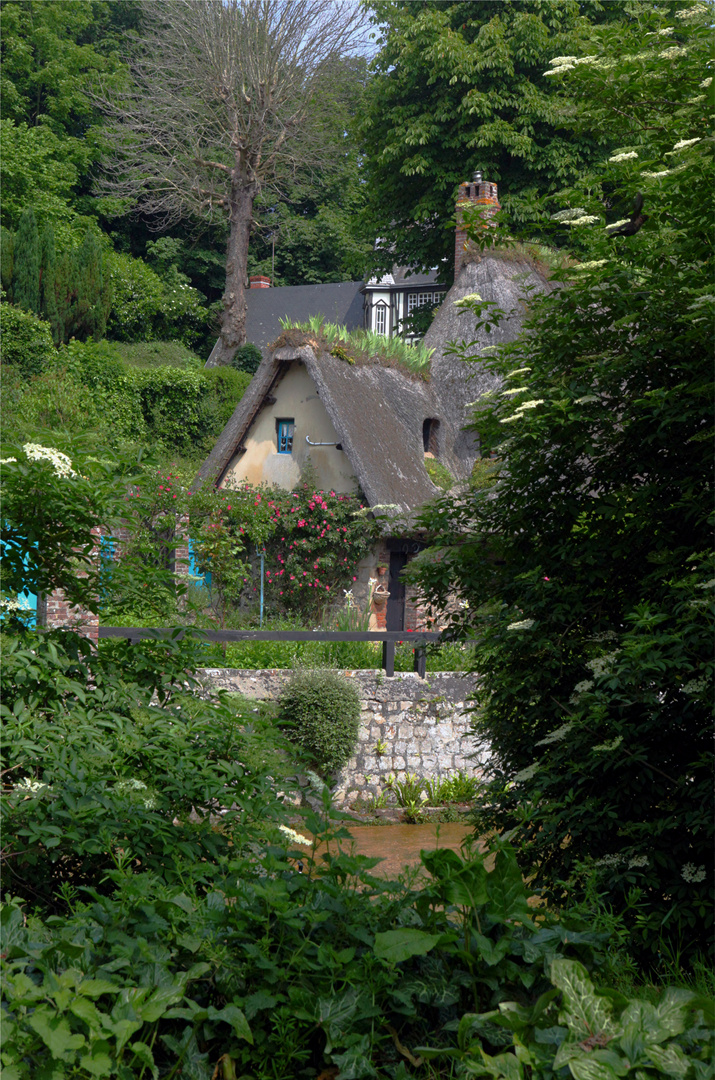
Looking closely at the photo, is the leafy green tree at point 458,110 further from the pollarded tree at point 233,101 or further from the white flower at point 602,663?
the white flower at point 602,663

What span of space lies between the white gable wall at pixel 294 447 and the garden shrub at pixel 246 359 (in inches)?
410

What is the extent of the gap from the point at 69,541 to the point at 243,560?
44.0 ft

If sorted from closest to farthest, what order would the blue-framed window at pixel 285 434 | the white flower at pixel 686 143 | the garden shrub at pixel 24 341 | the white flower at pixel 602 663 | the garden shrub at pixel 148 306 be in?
the white flower at pixel 602 663 → the white flower at pixel 686 143 → the blue-framed window at pixel 285 434 → the garden shrub at pixel 24 341 → the garden shrub at pixel 148 306

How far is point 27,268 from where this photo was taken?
81.9ft

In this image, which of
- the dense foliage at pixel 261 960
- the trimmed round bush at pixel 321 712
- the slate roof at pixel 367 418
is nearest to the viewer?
the dense foliage at pixel 261 960

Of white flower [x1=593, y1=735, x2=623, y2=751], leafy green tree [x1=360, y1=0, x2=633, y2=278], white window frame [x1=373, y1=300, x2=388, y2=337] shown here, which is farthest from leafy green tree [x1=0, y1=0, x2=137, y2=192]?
white flower [x1=593, y1=735, x2=623, y2=751]

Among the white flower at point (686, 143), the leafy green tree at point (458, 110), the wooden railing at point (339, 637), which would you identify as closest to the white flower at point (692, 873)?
the white flower at point (686, 143)

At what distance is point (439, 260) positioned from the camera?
2212 centimetres

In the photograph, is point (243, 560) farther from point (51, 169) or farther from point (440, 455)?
point (51, 169)

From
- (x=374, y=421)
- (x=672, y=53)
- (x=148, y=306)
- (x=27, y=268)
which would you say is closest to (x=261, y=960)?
(x=672, y=53)

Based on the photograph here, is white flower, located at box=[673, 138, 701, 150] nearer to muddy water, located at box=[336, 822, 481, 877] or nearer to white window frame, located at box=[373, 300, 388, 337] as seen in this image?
muddy water, located at box=[336, 822, 481, 877]

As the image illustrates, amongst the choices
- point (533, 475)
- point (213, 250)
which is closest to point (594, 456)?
point (533, 475)

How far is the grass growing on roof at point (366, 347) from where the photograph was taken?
17891mm

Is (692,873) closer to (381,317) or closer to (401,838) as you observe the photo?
(401,838)
